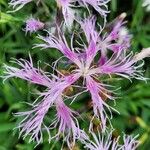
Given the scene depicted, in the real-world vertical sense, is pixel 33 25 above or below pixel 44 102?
above

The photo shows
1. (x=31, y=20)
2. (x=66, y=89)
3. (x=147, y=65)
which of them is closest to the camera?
(x=66, y=89)

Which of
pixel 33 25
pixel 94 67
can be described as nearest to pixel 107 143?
pixel 94 67

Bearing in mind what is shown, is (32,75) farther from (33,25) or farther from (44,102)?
(33,25)

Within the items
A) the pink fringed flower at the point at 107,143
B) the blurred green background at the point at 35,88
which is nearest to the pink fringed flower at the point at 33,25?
the blurred green background at the point at 35,88

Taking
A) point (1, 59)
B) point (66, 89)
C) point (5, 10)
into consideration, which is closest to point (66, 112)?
point (66, 89)

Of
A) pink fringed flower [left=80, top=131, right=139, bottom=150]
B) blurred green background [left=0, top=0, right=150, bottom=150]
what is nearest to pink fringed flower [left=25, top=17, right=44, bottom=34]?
blurred green background [left=0, top=0, right=150, bottom=150]

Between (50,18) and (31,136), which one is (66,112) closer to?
(31,136)

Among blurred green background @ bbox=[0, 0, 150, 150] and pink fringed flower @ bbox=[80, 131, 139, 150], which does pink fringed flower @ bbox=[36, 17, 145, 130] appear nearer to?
pink fringed flower @ bbox=[80, 131, 139, 150]

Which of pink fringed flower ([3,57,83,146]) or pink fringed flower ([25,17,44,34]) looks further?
pink fringed flower ([25,17,44,34])
